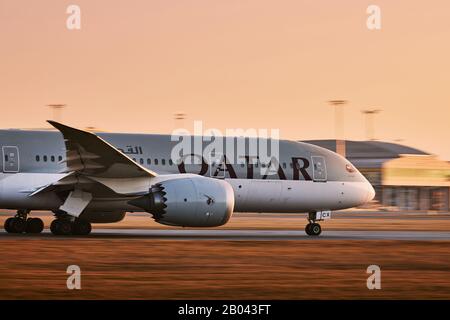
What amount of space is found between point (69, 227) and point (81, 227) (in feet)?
1.59

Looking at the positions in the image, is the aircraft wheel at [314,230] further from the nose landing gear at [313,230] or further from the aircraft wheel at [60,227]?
the aircraft wheel at [60,227]

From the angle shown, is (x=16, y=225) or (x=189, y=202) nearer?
(x=189, y=202)

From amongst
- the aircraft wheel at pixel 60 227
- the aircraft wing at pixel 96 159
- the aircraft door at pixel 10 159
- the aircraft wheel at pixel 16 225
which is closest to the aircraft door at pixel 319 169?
the aircraft wing at pixel 96 159

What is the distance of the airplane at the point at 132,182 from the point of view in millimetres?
25625

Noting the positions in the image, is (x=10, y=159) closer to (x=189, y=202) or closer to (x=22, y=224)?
(x=22, y=224)

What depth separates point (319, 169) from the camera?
1244 inches

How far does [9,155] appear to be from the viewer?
27.0 m

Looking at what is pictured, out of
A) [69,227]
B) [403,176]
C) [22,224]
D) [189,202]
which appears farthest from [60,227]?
[403,176]

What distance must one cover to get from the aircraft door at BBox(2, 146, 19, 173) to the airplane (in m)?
0.03

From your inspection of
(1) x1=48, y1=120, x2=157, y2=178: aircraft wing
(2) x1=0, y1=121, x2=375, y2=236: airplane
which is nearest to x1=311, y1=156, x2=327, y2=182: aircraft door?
(2) x1=0, y1=121, x2=375, y2=236: airplane

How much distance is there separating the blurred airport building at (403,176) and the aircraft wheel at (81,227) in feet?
198
